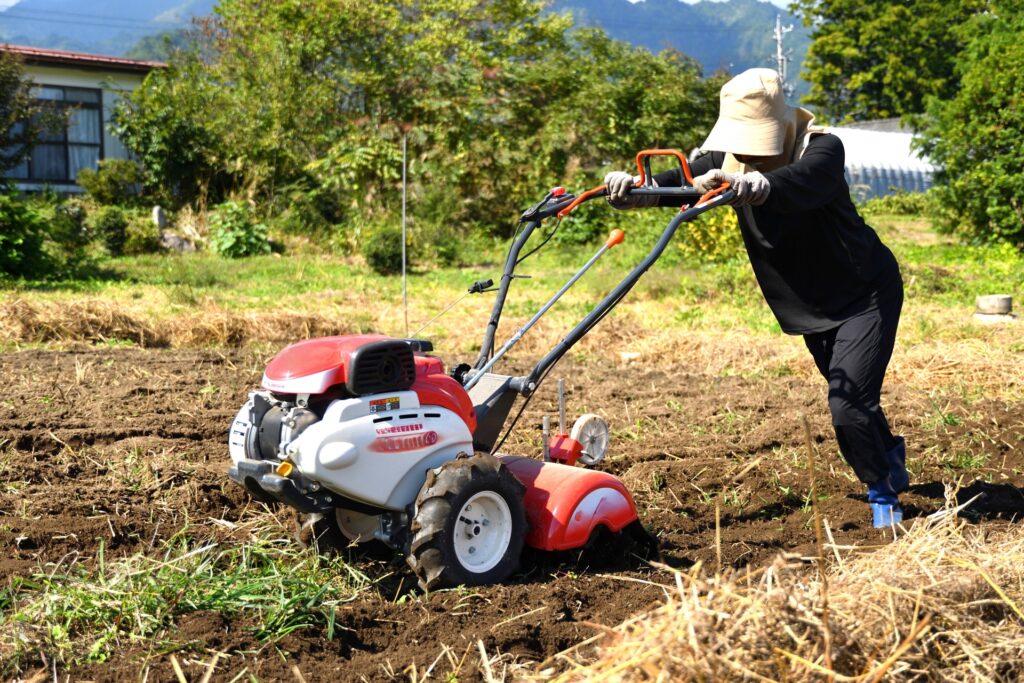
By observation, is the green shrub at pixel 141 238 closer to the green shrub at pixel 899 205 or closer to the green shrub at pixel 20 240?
the green shrub at pixel 20 240

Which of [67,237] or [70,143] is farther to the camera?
[70,143]

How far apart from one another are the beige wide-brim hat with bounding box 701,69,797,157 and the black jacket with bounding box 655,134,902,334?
0.48 feet

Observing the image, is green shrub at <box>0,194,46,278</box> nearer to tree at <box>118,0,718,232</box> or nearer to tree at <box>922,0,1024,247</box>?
tree at <box>118,0,718,232</box>

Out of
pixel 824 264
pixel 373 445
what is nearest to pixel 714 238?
pixel 824 264

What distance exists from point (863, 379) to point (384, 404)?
6.29ft

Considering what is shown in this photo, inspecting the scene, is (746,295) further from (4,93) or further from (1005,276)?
(4,93)

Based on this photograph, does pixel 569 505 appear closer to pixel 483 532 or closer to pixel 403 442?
pixel 483 532

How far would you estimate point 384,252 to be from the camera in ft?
47.9

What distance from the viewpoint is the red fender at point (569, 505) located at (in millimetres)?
3863

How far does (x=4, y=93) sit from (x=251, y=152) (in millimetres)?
4538

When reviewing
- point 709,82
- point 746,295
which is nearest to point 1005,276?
point 746,295

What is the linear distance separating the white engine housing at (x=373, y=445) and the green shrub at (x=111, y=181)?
17784mm

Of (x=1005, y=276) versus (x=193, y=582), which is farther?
(x=1005, y=276)

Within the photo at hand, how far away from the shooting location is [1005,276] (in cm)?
1351
